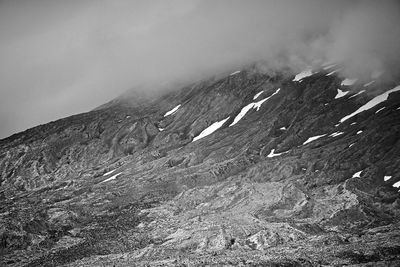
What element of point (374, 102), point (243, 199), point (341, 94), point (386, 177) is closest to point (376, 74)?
point (341, 94)

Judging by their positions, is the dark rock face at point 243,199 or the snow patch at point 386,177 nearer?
the dark rock face at point 243,199

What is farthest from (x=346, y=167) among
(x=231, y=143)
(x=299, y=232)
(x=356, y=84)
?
(x=356, y=84)

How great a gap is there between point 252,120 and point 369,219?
93.8 meters

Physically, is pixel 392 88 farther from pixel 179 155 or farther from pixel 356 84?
pixel 179 155

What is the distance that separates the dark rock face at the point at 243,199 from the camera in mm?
93812

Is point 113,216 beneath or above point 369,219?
above

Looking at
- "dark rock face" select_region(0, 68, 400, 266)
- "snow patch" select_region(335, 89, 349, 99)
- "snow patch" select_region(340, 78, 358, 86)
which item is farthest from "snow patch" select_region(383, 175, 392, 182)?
"snow patch" select_region(340, 78, 358, 86)

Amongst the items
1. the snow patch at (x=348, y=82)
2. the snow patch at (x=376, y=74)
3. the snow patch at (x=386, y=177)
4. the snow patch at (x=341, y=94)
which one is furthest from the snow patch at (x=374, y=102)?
the snow patch at (x=386, y=177)

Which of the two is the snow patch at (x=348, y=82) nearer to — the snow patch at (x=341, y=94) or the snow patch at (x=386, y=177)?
the snow patch at (x=341, y=94)

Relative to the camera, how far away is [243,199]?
433 ft

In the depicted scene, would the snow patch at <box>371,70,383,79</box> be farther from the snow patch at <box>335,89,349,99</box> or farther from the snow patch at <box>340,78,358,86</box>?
the snow patch at <box>335,89,349,99</box>

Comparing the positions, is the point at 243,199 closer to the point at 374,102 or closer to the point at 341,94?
the point at 374,102

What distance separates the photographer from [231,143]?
175625mm

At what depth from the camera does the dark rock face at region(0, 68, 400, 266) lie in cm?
9381
